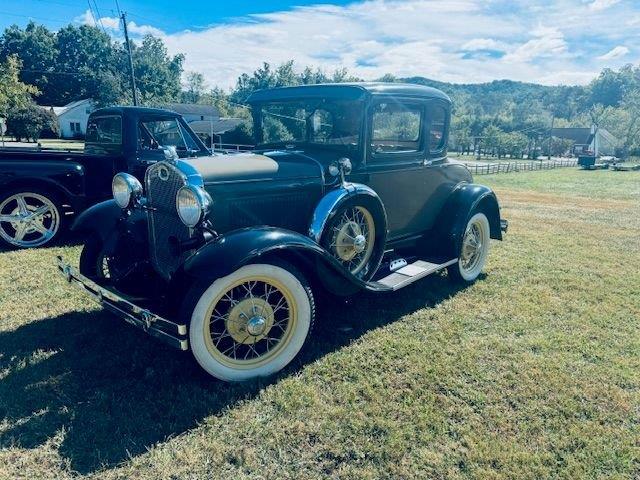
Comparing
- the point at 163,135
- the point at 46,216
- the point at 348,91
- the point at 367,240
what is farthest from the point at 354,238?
the point at 46,216

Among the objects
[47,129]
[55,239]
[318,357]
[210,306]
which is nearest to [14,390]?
[210,306]

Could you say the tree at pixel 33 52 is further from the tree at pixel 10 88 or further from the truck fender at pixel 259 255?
the truck fender at pixel 259 255

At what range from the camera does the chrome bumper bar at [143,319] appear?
8.79 ft

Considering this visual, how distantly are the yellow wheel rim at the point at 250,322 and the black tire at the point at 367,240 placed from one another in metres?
0.69

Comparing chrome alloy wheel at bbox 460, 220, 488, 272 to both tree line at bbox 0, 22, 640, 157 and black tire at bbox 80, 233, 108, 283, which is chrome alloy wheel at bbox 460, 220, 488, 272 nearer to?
black tire at bbox 80, 233, 108, 283

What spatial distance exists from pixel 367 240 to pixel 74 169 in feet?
15.4

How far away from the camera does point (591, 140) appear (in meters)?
63.5

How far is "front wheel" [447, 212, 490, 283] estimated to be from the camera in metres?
4.98

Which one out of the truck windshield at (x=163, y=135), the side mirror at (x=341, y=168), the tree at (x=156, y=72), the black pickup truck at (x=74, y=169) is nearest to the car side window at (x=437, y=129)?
the side mirror at (x=341, y=168)

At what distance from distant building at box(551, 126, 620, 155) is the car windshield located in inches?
2526

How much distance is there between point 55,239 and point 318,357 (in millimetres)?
4888

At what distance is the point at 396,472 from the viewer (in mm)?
2270

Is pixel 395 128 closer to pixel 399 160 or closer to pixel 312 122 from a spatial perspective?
pixel 399 160

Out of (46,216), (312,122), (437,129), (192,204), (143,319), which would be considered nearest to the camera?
(143,319)
